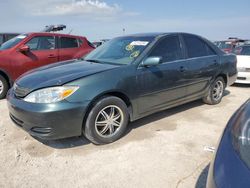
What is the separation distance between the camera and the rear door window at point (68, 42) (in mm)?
7125

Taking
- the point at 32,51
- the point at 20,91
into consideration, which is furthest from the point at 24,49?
the point at 20,91

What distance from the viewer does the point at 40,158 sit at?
3.14 meters

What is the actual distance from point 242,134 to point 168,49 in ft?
9.37

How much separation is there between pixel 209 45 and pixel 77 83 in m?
3.25

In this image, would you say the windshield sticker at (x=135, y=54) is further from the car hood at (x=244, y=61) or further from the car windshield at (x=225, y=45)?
the car windshield at (x=225, y=45)

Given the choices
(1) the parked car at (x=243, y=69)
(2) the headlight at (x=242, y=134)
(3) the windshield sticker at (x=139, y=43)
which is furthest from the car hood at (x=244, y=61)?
(2) the headlight at (x=242, y=134)

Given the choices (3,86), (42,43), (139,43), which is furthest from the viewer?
(42,43)

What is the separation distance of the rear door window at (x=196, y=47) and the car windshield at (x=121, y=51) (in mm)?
907

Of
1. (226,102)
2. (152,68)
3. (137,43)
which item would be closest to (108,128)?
(152,68)

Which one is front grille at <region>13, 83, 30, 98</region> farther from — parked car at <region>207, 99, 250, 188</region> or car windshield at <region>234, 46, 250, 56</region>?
car windshield at <region>234, 46, 250, 56</region>

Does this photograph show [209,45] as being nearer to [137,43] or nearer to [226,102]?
[226,102]

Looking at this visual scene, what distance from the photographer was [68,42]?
7289 millimetres

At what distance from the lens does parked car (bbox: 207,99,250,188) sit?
1.31 m

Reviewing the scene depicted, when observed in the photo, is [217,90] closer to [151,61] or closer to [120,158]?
[151,61]
